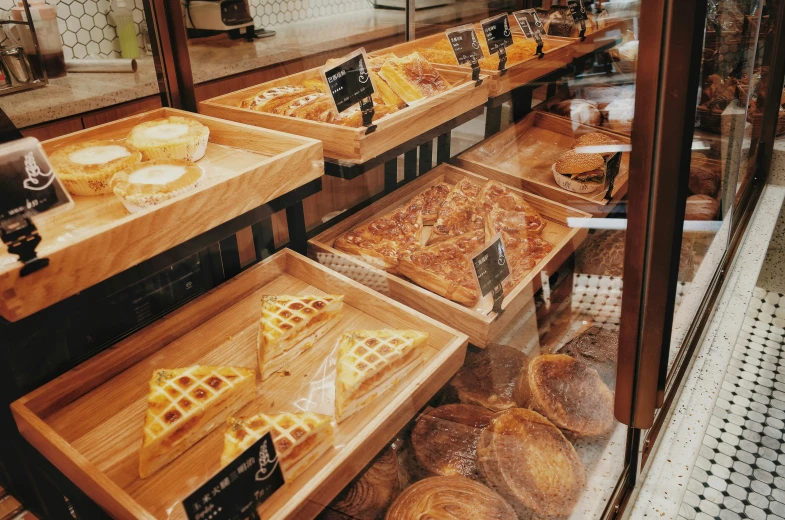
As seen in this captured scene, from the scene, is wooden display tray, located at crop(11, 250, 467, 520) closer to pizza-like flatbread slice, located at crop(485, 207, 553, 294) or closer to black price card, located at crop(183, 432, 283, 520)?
black price card, located at crop(183, 432, 283, 520)

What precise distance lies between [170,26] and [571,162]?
4.96 feet

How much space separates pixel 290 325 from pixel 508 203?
1.10 metres

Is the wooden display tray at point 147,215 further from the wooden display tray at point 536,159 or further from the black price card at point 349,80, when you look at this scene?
the wooden display tray at point 536,159

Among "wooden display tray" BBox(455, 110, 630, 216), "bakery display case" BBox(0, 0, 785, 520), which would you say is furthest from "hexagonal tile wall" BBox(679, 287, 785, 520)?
"wooden display tray" BBox(455, 110, 630, 216)

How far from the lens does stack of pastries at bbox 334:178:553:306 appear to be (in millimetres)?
1782

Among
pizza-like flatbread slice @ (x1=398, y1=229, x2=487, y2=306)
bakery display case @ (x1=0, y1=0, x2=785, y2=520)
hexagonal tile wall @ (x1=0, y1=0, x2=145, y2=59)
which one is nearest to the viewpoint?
bakery display case @ (x1=0, y1=0, x2=785, y2=520)

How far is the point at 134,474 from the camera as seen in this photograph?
3.70ft

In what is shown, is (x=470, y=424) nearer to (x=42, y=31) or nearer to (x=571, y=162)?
(x=571, y=162)

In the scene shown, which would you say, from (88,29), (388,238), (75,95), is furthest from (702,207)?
(88,29)

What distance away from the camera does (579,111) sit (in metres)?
2.92

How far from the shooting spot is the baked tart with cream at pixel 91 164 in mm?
1209

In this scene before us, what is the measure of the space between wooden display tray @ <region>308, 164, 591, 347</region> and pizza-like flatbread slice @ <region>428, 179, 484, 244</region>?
156mm

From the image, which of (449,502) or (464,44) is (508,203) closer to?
(464,44)

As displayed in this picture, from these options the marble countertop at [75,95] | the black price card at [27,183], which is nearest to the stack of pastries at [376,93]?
the black price card at [27,183]
